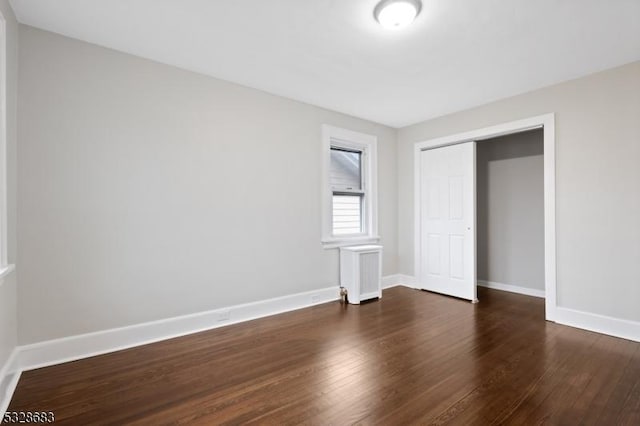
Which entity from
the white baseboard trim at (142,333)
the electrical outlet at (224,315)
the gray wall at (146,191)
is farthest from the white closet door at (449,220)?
the electrical outlet at (224,315)

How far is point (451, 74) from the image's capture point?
3.19 m

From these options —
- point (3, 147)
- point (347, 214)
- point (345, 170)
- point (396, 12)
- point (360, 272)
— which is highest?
point (396, 12)

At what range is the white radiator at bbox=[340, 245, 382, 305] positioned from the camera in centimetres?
415

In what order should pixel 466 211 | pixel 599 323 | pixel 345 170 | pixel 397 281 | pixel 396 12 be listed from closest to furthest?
pixel 396 12, pixel 599 323, pixel 466 211, pixel 345 170, pixel 397 281

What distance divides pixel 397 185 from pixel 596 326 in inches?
120

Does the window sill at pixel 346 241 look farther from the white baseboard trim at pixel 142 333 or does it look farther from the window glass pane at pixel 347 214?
the white baseboard trim at pixel 142 333

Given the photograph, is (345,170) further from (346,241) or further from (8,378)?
(8,378)

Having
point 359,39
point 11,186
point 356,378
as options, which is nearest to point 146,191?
point 11,186

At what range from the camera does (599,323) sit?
10.2ft

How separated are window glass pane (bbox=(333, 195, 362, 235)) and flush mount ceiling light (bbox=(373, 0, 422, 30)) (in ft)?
8.41

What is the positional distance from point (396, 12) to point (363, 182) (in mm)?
2869

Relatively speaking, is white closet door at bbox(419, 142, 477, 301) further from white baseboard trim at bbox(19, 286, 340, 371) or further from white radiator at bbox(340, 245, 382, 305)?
white baseboard trim at bbox(19, 286, 340, 371)

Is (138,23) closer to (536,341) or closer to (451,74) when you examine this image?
(451,74)

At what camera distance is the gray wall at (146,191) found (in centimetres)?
245
